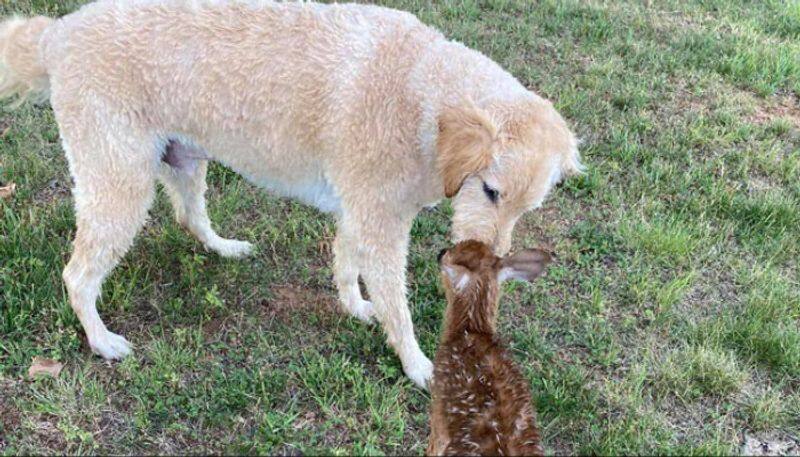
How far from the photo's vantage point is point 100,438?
3062 millimetres

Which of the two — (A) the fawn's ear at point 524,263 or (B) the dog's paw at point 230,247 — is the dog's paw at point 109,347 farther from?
(A) the fawn's ear at point 524,263

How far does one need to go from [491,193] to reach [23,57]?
235 centimetres

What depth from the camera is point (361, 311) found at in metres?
3.80

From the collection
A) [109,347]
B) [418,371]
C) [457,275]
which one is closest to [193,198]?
[109,347]

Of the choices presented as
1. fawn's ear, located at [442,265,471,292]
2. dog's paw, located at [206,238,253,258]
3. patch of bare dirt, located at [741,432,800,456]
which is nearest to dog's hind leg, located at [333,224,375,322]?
dog's paw, located at [206,238,253,258]

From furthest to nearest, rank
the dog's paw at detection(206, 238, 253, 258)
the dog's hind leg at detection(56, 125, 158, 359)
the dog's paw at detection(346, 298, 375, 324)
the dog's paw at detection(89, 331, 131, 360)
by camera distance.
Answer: the dog's paw at detection(206, 238, 253, 258)
the dog's paw at detection(346, 298, 375, 324)
the dog's paw at detection(89, 331, 131, 360)
the dog's hind leg at detection(56, 125, 158, 359)

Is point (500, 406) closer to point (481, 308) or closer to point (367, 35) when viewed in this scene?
point (481, 308)

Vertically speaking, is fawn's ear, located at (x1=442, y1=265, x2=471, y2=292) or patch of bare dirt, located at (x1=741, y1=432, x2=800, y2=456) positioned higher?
fawn's ear, located at (x1=442, y1=265, x2=471, y2=292)

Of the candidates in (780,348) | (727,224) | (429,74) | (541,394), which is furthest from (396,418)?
(727,224)

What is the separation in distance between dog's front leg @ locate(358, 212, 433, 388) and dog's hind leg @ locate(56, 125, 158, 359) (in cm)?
110

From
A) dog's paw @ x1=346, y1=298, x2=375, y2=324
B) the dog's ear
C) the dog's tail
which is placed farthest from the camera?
dog's paw @ x1=346, y1=298, x2=375, y2=324

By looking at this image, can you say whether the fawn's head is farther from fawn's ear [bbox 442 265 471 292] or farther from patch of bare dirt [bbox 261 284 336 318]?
patch of bare dirt [bbox 261 284 336 318]

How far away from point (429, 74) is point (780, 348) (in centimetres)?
242

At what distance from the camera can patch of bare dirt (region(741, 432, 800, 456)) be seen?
10.6 feet
